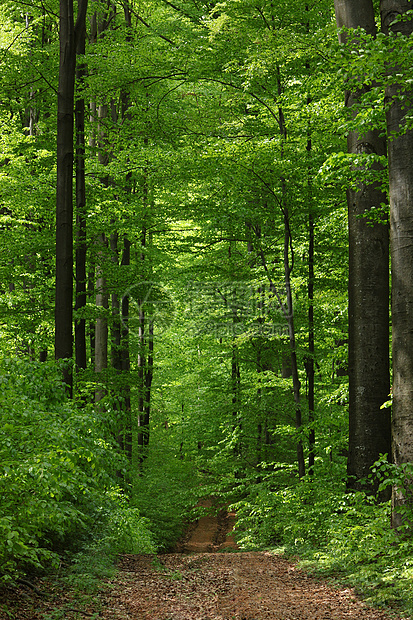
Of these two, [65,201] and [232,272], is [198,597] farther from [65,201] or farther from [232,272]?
[232,272]

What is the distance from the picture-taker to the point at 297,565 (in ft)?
23.3

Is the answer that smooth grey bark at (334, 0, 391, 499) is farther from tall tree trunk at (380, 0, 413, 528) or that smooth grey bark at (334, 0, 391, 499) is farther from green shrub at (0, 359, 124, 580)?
green shrub at (0, 359, 124, 580)

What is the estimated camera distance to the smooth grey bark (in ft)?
25.6

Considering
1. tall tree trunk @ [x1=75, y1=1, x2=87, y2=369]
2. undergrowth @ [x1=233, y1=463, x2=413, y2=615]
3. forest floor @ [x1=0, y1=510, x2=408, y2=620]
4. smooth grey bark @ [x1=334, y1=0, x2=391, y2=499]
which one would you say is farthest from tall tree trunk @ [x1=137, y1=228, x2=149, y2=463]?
forest floor @ [x1=0, y1=510, x2=408, y2=620]

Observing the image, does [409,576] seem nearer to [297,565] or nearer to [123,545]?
[297,565]

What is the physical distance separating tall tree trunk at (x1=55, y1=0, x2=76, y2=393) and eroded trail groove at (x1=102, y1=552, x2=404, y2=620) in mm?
4041

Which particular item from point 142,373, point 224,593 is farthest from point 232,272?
point 224,593

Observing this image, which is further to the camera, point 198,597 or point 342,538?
point 342,538

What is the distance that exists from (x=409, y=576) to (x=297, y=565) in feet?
7.73

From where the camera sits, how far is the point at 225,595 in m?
5.66

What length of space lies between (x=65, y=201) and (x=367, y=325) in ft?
18.8

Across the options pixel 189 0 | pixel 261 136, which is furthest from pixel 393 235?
pixel 189 0

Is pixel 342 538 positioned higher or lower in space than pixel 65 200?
lower

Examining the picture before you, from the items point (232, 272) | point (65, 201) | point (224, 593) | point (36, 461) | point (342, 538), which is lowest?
point (224, 593)
